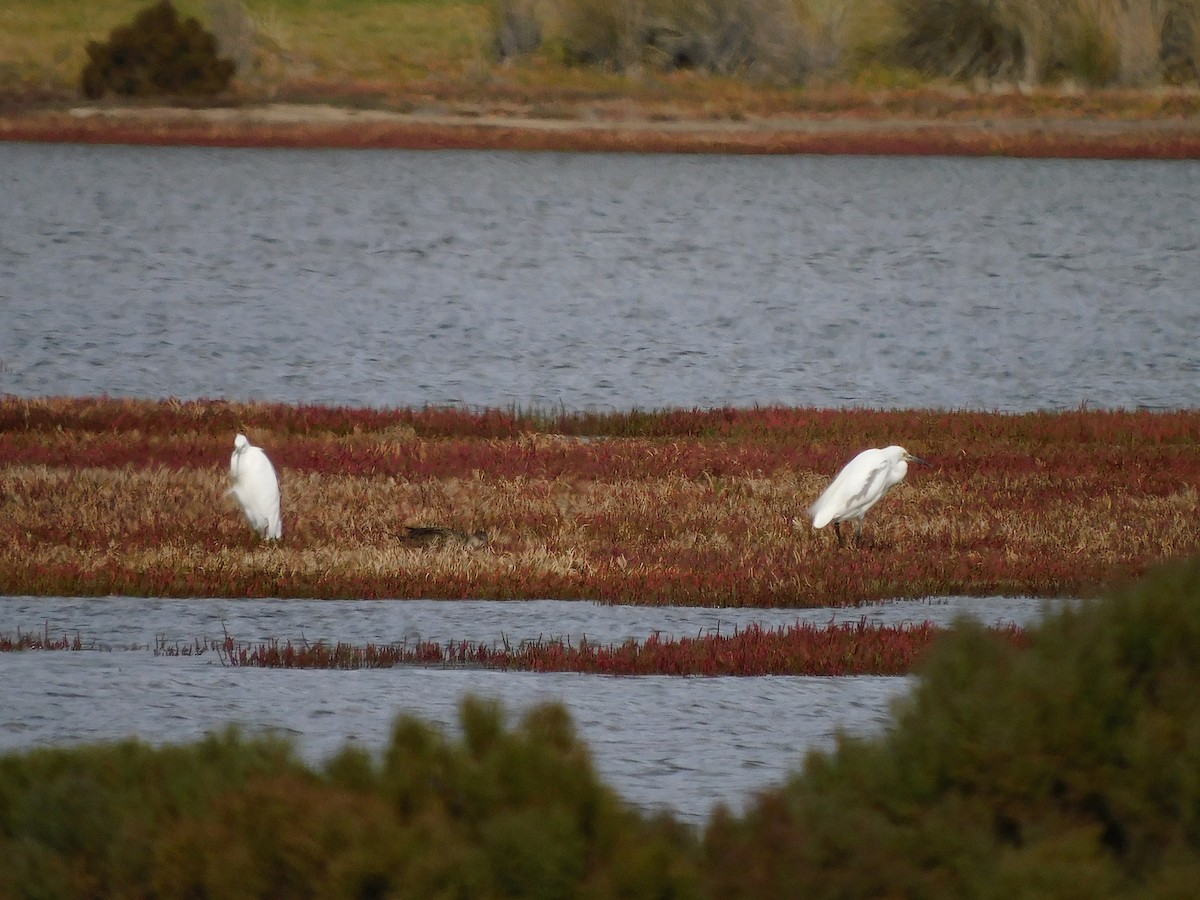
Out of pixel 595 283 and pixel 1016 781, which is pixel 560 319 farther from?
pixel 1016 781

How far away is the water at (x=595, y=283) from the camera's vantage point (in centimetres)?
2531

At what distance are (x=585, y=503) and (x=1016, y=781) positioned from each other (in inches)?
383

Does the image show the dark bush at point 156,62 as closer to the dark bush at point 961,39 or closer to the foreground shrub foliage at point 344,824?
the dark bush at point 961,39

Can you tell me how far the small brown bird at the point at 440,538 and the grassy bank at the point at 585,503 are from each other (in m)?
0.09

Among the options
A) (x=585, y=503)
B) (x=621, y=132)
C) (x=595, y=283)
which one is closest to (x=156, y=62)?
(x=621, y=132)

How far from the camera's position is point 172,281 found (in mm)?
36656

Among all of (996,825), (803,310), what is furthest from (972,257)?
(996,825)

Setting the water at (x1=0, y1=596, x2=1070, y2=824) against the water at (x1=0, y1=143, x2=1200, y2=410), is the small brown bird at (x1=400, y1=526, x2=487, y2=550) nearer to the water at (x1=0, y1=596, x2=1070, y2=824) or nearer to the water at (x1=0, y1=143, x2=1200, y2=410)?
the water at (x1=0, y1=596, x2=1070, y2=824)

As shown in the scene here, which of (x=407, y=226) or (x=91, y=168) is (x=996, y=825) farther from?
(x=91, y=168)

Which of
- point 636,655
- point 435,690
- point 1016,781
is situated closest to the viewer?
point 1016,781

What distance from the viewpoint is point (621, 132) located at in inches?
2302

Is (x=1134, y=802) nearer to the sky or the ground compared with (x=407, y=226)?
nearer to the sky

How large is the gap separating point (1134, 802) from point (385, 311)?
29.6 m

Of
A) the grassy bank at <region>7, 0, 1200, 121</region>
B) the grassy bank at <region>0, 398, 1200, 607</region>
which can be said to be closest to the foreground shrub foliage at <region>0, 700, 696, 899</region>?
the grassy bank at <region>0, 398, 1200, 607</region>
